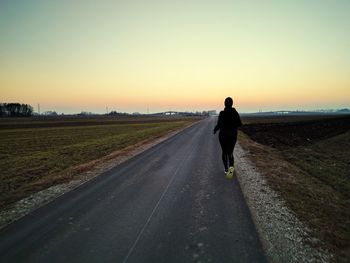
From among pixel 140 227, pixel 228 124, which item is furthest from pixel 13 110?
pixel 140 227

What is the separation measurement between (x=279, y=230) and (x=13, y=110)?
630 ft

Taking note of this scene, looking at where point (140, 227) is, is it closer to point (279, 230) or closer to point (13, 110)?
point (279, 230)

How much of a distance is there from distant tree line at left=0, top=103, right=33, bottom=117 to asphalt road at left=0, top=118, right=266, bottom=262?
18379 centimetres

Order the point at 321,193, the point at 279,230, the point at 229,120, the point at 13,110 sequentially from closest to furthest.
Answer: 1. the point at 279,230
2. the point at 321,193
3. the point at 229,120
4. the point at 13,110

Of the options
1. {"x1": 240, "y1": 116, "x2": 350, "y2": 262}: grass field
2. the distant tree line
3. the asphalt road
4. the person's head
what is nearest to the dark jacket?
the person's head

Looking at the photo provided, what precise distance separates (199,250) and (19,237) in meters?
3.28

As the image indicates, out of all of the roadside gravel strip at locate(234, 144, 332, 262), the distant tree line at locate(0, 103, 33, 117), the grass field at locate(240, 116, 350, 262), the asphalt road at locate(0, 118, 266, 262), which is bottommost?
the grass field at locate(240, 116, 350, 262)

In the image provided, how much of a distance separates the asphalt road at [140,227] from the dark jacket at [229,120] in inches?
67.6

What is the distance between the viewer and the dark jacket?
861cm

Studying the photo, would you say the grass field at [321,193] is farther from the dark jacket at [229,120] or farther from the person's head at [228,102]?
the person's head at [228,102]

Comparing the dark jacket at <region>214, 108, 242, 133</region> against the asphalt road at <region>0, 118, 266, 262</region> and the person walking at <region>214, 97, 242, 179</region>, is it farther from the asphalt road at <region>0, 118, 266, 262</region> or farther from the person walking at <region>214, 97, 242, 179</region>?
the asphalt road at <region>0, 118, 266, 262</region>

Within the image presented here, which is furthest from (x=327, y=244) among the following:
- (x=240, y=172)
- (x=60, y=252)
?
(x=240, y=172)

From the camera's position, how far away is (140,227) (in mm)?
5195

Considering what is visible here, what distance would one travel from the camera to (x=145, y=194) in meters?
7.45
